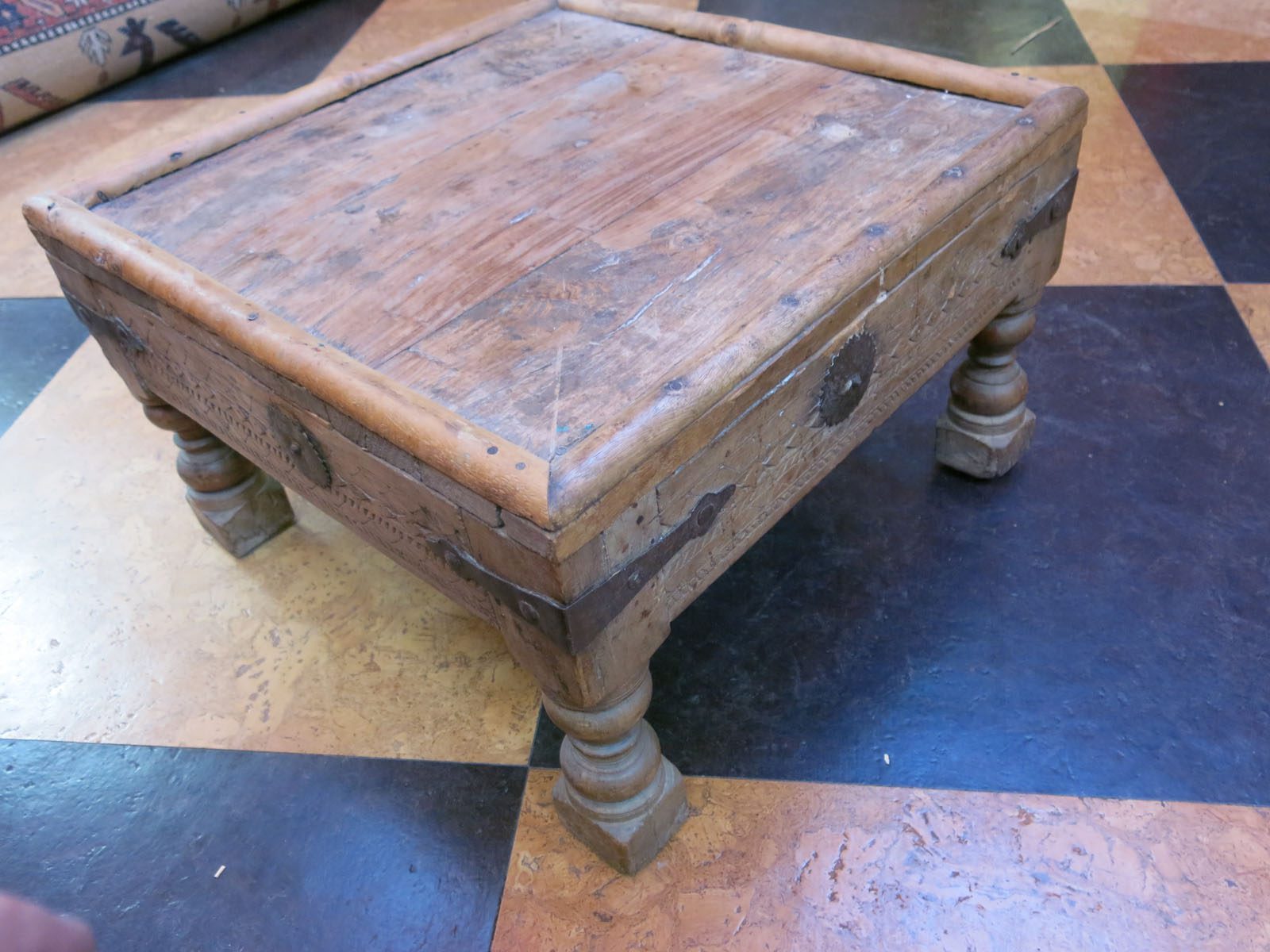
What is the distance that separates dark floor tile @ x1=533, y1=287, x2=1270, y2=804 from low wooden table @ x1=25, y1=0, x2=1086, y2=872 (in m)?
0.15

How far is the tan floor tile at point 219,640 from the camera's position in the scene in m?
1.12

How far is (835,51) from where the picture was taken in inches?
44.4

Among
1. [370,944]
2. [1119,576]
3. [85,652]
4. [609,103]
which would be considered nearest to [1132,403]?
[1119,576]

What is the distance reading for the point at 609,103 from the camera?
3.64 ft

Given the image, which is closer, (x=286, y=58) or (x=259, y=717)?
(x=259, y=717)

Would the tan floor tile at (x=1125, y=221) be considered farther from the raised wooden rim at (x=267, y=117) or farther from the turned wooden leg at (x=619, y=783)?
the turned wooden leg at (x=619, y=783)

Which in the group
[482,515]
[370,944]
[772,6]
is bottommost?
[370,944]

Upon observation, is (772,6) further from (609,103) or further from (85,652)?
(85,652)

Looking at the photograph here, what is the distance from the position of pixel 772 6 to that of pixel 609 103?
166cm

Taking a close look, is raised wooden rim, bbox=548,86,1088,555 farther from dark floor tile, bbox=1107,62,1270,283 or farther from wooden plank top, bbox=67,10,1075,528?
dark floor tile, bbox=1107,62,1270,283

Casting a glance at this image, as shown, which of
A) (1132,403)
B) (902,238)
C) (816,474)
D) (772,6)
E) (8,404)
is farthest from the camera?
(772,6)

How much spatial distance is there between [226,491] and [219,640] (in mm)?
185

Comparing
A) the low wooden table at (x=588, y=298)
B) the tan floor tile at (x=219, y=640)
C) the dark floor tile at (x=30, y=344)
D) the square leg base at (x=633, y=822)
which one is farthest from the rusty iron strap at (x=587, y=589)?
the dark floor tile at (x=30, y=344)

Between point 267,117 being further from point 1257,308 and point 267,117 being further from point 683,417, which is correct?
point 1257,308
